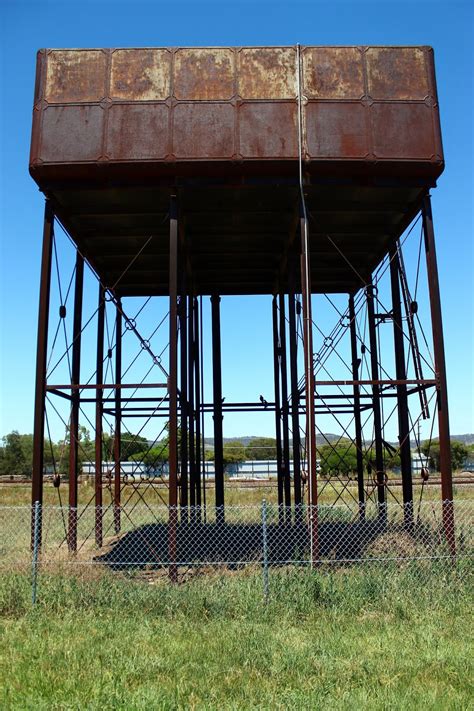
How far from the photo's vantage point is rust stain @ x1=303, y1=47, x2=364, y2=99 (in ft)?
43.7

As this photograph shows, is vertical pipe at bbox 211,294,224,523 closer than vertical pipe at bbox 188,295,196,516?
No

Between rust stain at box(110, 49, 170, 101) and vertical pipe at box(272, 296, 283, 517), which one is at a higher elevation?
rust stain at box(110, 49, 170, 101)

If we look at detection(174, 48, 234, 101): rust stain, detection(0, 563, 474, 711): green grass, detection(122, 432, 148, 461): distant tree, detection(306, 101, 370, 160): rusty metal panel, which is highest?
detection(174, 48, 234, 101): rust stain

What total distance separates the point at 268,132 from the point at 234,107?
87 cm

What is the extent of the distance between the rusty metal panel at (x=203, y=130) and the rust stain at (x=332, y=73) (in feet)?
5.81

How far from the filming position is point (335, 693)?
6203 mm

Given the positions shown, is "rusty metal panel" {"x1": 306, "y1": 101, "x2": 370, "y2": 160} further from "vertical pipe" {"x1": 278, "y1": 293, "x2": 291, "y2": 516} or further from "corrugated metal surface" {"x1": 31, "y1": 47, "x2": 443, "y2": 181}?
"vertical pipe" {"x1": 278, "y1": 293, "x2": 291, "y2": 516}

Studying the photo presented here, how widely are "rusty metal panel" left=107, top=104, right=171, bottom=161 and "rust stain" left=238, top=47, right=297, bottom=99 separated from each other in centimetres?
175

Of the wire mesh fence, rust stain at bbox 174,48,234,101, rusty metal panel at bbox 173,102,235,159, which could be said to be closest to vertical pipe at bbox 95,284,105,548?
the wire mesh fence

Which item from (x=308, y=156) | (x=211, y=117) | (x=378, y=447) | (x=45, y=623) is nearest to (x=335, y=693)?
(x=45, y=623)

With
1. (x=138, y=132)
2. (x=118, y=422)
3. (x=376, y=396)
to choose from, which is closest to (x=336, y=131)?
(x=138, y=132)

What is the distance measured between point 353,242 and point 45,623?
1218 cm

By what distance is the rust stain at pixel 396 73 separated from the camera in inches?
527

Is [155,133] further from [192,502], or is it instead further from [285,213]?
[192,502]
